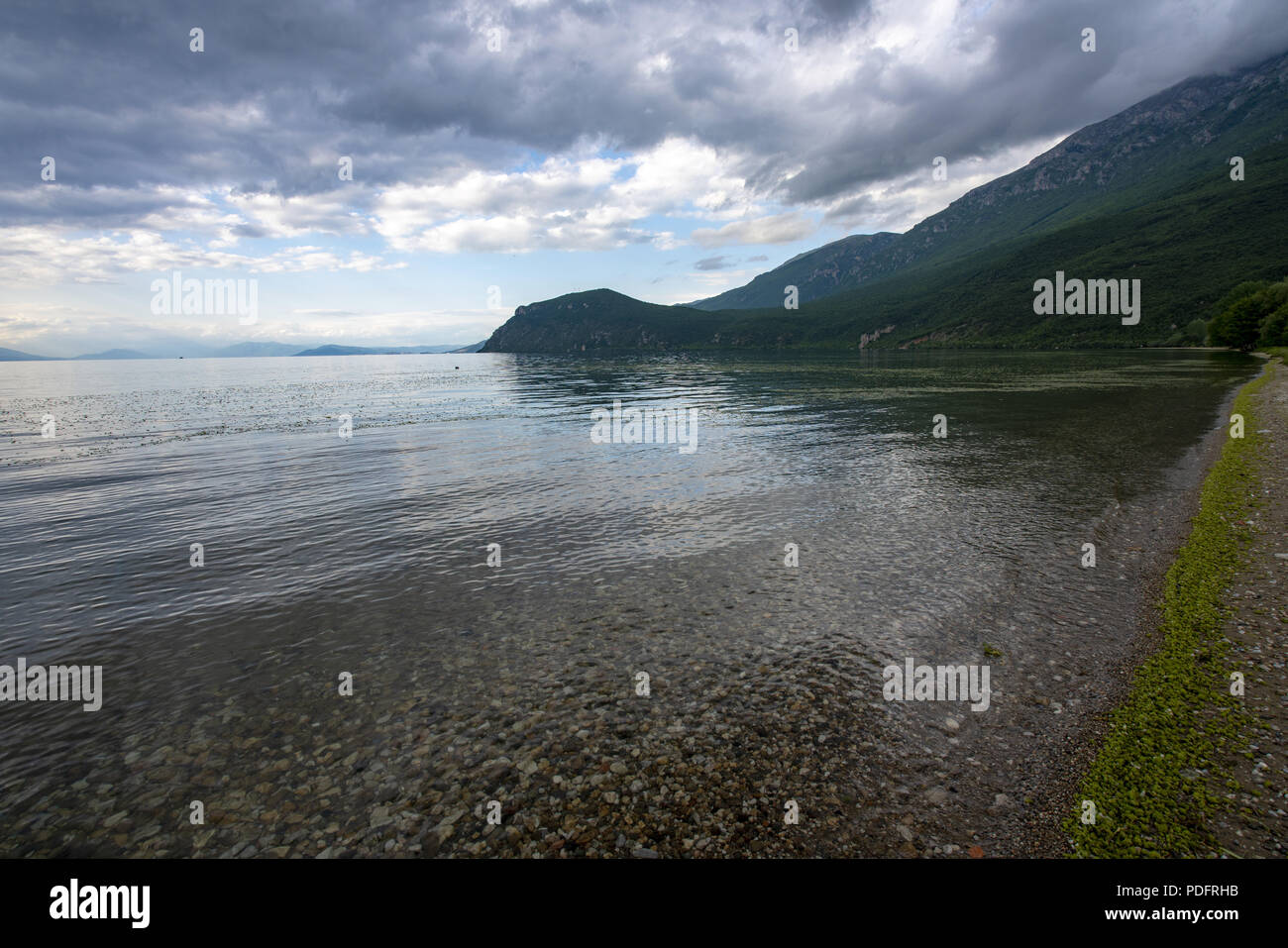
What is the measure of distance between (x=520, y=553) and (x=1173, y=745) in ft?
59.1

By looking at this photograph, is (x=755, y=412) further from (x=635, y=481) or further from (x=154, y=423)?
(x=154, y=423)

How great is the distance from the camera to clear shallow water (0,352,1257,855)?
13.8 meters

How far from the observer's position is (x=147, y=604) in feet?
57.1

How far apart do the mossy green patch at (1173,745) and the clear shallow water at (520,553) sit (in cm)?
153

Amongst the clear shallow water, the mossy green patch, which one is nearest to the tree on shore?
the clear shallow water

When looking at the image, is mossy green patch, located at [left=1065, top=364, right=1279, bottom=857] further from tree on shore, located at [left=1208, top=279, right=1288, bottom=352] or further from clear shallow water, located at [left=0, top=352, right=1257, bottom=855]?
tree on shore, located at [left=1208, top=279, right=1288, bottom=352]

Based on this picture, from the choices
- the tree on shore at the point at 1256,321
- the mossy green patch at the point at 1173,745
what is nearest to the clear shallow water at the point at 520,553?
the mossy green patch at the point at 1173,745

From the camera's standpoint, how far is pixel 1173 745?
31.1 ft

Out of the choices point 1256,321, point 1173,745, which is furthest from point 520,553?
point 1256,321

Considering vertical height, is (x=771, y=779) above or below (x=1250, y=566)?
below

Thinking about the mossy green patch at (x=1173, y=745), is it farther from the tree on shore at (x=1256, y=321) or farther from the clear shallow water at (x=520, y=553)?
the tree on shore at (x=1256, y=321)

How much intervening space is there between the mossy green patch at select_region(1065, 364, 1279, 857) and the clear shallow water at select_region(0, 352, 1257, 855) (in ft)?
5.04
